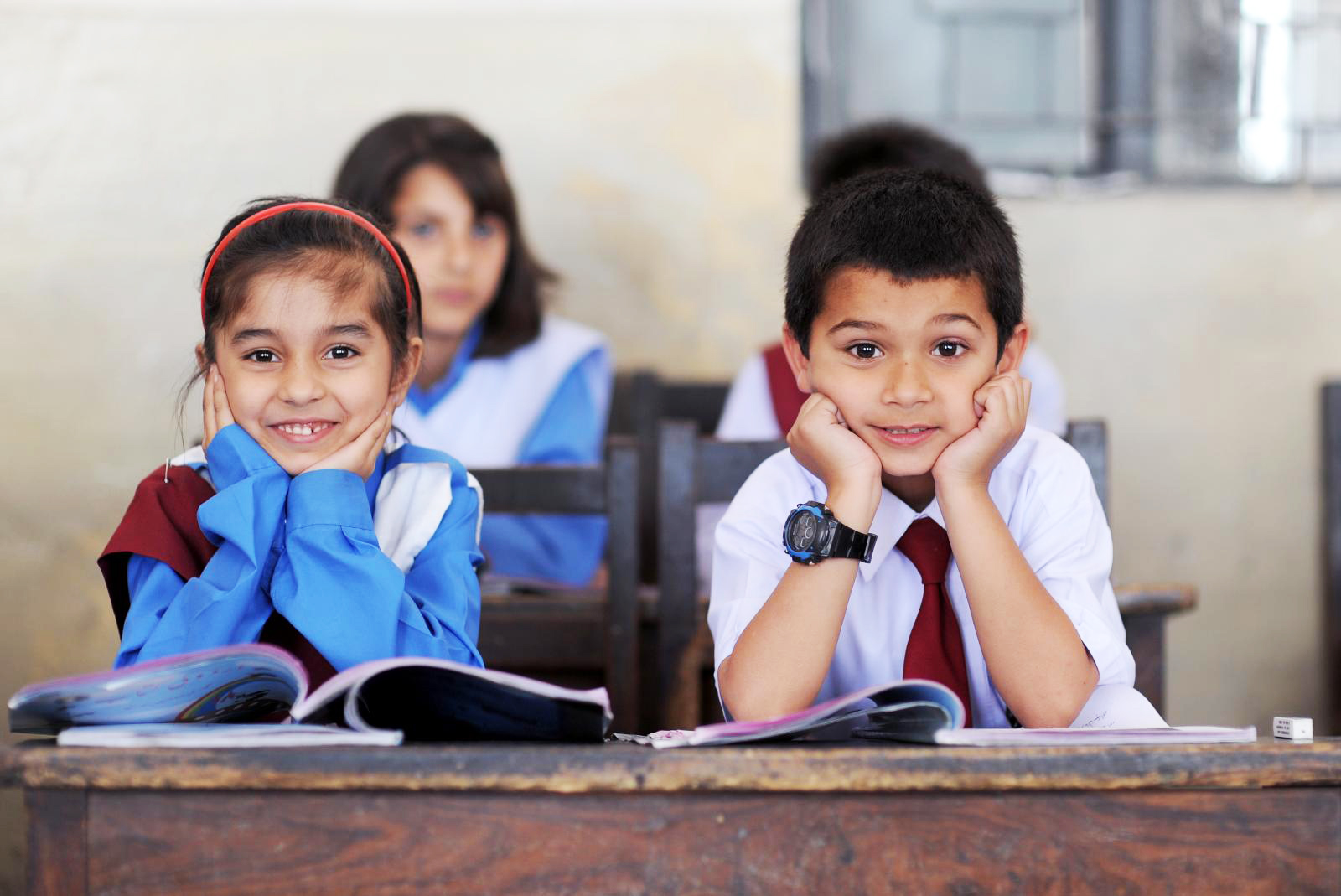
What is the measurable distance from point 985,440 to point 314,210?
0.71 meters

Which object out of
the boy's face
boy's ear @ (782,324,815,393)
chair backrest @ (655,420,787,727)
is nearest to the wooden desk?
the boy's face

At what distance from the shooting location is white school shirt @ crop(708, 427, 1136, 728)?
1314mm

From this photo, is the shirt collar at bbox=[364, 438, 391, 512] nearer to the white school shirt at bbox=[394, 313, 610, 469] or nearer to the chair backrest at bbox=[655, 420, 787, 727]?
the chair backrest at bbox=[655, 420, 787, 727]

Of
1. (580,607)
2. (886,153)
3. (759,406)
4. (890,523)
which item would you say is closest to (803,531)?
(890,523)

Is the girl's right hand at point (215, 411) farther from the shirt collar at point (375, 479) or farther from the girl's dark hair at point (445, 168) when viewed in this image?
the girl's dark hair at point (445, 168)

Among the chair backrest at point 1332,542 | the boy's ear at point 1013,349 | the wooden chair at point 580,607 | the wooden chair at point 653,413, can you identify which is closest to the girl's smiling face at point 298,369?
the wooden chair at point 580,607

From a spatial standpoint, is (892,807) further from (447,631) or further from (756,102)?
(756,102)

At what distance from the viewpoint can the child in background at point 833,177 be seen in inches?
92.4

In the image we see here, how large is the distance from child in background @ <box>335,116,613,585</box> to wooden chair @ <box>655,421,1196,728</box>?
1.96ft

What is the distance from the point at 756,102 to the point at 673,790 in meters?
2.23

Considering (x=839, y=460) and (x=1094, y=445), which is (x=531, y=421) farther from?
(x=839, y=460)

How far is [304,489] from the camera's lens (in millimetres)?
1309

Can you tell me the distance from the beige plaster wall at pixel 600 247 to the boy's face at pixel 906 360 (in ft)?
5.24

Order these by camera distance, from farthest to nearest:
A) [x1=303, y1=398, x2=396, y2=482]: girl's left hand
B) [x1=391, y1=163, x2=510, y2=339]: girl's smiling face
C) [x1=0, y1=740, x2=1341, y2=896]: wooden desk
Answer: [x1=391, y1=163, x2=510, y2=339]: girl's smiling face, [x1=303, y1=398, x2=396, y2=482]: girl's left hand, [x1=0, y1=740, x2=1341, y2=896]: wooden desk
